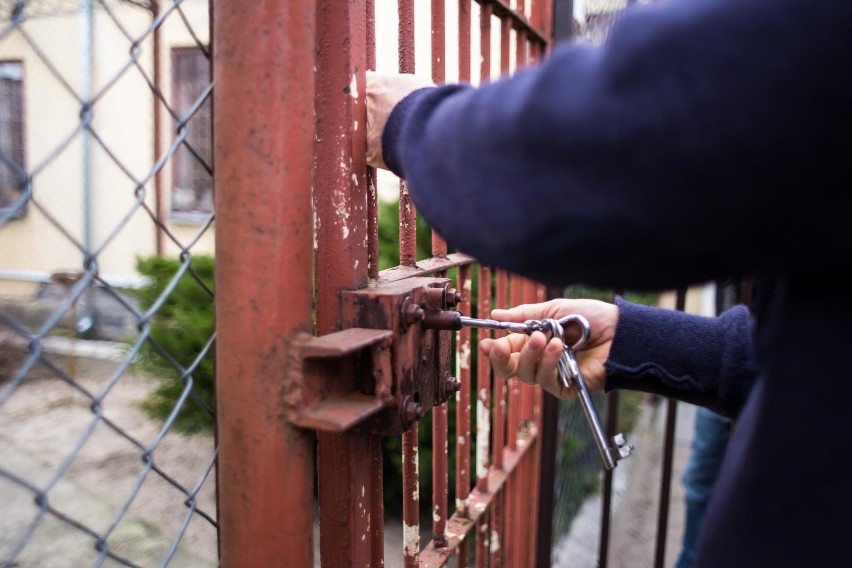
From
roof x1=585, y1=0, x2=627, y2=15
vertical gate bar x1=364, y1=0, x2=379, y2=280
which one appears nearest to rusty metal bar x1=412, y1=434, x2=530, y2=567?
vertical gate bar x1=364, y1=0, x2=379, y2=280

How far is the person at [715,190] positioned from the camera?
490 millimetres

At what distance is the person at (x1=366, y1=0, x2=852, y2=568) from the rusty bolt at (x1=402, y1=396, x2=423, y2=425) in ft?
0.98

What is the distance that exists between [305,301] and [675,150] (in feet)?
1.48

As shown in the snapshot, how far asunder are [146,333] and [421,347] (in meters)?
0.37

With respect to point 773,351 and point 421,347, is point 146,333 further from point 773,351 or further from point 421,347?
point 773,351

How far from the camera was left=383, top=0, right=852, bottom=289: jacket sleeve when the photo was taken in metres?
0.49

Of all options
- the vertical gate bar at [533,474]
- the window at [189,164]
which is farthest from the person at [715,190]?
the window at [189,164]

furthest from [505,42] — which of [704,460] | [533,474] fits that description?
[704,460]

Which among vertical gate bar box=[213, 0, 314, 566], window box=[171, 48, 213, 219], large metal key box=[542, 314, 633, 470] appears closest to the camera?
vertical gate bar box=[213, 0, 314, 566]

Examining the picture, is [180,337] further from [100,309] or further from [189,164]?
[189,164]

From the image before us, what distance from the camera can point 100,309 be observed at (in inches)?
220

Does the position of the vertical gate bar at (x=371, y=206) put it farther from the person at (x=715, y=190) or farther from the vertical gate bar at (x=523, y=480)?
the vertical gate bar at (x=523, y=480)

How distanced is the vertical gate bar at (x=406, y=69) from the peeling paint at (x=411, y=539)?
18.9 inches

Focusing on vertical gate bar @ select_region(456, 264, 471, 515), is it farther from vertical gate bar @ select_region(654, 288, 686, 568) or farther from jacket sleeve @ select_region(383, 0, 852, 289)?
vertical gate bar @ select_region(654, 288, 686, 568)
